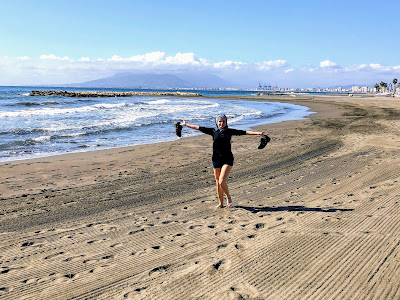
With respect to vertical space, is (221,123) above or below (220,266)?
above

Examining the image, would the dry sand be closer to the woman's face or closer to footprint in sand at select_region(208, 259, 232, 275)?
footprint in sand at select_region(208, 259, 232, 275)

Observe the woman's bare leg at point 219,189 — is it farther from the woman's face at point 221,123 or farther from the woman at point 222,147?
the woman's face at point 221,123

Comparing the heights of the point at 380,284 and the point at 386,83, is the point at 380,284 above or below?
below

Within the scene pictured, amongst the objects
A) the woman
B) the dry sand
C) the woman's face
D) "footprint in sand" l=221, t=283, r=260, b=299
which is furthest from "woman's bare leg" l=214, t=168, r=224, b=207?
"footprint in sand" l=221, t=283, r=260, b=299

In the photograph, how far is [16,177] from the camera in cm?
809

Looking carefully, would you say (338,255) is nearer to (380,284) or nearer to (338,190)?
(380,284)

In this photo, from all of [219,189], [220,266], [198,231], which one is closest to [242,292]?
[220,266]

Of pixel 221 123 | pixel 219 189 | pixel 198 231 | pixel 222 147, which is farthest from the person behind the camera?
pixel 219 189

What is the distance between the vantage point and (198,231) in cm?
482

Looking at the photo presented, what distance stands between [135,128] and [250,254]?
53.4 ft

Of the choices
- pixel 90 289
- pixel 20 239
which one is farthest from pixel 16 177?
pixel 90 289

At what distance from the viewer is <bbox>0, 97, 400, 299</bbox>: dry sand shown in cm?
337

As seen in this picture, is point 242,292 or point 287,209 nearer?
point 242,292

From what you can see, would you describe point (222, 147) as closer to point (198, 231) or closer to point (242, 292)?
point (198, 231)
